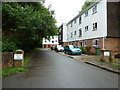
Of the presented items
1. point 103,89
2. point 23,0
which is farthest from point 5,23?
point 103,89

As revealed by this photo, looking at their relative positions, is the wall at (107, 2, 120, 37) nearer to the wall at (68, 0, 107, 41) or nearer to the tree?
the wall at (68, 0, 107, 41)

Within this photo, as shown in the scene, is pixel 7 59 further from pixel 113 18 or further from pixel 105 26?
pixel 113 18

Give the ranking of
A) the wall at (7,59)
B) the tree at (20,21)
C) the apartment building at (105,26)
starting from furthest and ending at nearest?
the apartment building at (105,26), the tree at (20,21), the wall at (7,59)

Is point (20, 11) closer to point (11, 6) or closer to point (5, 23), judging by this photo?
point (11, 6)

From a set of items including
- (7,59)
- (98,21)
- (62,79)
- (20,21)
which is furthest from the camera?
(98,21)

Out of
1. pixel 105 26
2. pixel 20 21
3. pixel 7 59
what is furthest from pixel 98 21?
pixel 7 59

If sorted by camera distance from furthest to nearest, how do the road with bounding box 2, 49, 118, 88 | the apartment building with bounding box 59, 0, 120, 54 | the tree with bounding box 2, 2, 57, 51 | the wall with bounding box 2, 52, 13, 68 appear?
the apartment building with bounding box 59, 0, 120, 54
the tree with bounding box 2, 2, 57, 51
the wall with bounding box 2, 52, 13, 68
the road with bounding box 2, 49, 118, 88

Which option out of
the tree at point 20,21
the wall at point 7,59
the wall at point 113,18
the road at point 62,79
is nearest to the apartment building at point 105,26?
the wall at point 113,18

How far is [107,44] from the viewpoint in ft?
67.2

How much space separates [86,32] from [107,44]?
7.48 metres

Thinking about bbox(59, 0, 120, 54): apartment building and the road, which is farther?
bbox(59, 0, 120, 54): apartment building

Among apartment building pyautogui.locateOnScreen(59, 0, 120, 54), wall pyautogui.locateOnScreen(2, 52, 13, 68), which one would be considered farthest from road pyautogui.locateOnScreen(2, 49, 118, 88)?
apartment building pyautogui.locateOnScreen(59, 0, 120, 54)

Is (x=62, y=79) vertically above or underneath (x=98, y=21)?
underneath

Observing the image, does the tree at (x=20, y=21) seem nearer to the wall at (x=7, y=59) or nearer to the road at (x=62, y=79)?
the wall at (x=7, y=59)
